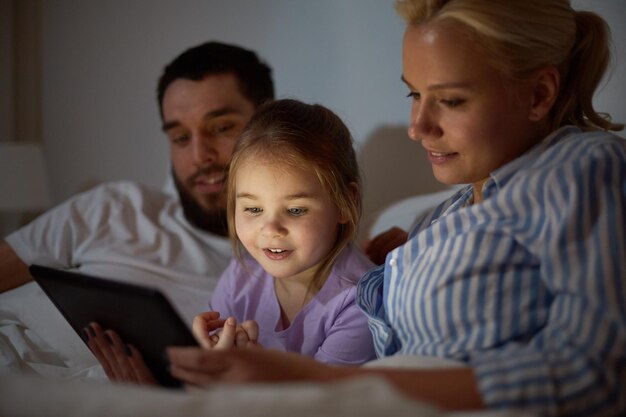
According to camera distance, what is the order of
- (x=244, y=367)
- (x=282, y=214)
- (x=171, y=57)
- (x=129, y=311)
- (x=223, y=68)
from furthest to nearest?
(x=171, y=57) < (x=223, y=68) < (x=282, y=214) < (x=129, y=311) < (x=244, y=367)

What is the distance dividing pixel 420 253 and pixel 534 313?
0.21 metres

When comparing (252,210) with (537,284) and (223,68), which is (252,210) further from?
(223,68)

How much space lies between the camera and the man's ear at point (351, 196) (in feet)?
4.47

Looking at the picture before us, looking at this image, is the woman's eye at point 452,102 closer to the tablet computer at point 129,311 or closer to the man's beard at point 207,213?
the tablet computer at point 129,311

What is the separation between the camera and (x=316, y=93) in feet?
7.79

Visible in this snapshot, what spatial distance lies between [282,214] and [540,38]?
0.57 m

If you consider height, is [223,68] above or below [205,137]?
above

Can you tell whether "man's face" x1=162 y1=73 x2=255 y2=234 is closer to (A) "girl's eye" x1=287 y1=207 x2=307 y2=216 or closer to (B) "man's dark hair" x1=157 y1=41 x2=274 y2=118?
(B) "man's dark hair" x1=157 y1=41 x2=274 y2=118

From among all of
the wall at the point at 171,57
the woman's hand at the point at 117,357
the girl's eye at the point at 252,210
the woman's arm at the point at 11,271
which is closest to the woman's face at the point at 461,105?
the girl's eye at the point at 252,210

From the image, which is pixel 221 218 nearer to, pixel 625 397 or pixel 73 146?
pixel 625 397

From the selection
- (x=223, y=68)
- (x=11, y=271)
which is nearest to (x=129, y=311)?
(x=11, y=271)

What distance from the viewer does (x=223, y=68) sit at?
2.00m

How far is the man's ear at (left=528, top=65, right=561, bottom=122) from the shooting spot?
3.41 ft

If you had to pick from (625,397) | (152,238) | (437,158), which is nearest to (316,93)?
(152,238)
